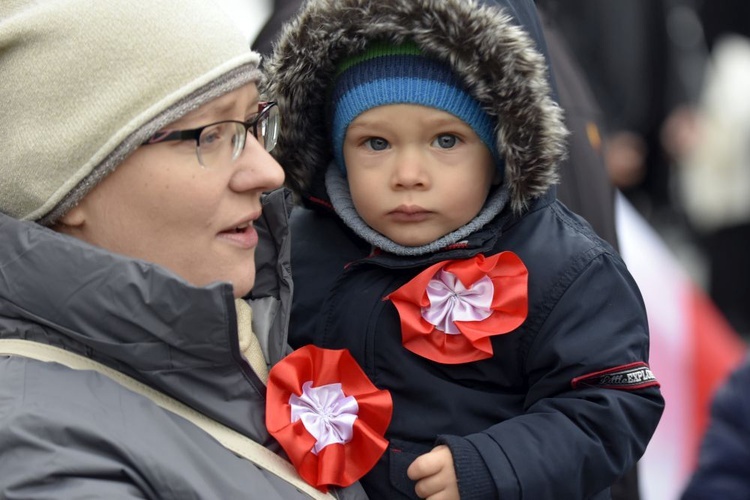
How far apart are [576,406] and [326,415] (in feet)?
1.81

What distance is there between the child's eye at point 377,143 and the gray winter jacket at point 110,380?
2.06 feet

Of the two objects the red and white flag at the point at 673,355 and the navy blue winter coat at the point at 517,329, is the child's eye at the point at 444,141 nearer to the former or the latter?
the navy blue winter coat at the point at 517,329

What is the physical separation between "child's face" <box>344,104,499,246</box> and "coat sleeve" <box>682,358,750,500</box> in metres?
0.76

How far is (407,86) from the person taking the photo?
296cm

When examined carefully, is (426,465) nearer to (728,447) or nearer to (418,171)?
(418,171)

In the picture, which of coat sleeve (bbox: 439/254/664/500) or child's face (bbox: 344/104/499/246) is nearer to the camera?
coat sleeve (bbox: 439/254/664/500)

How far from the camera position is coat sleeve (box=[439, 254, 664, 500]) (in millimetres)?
2840

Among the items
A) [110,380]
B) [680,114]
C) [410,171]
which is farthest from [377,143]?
[680,114]

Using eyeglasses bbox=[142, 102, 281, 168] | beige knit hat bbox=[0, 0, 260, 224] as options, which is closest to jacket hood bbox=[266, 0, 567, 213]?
eyeglasses bbox=[142, 102, 281, 168]

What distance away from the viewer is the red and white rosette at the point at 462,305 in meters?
2.94

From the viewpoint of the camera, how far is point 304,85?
3.18 metres

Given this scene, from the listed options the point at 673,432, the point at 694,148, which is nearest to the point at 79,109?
the point at 673,432

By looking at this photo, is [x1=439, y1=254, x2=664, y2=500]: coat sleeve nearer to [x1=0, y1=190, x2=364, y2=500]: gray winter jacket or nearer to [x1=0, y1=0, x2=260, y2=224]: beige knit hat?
[x1=0, y1=190, x2=364, y2=500]: gray winter jacket

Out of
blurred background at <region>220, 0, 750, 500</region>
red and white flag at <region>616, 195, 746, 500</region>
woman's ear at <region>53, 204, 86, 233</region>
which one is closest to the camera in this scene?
woman's ear at <region>53, 204, 86, 233</region>
